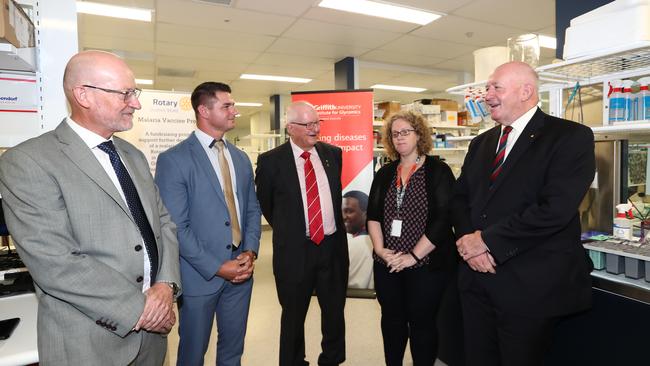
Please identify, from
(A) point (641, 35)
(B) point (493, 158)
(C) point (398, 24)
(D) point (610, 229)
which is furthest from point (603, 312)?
(C) point (398, 24)

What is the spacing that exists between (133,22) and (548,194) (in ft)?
15.6

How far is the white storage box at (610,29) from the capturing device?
1697 mm

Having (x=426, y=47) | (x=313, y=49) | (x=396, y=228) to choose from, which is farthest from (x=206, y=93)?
(x=426, y=47)

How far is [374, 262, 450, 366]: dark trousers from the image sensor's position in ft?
6.86

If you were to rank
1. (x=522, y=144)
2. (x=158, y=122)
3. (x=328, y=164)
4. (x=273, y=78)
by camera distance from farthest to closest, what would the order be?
(x=273, y=78), (x=158, y=122), (x=328, y=164), (x=522, y=144)

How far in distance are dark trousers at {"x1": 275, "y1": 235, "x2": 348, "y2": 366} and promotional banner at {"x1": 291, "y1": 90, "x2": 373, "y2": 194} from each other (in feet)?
5.75

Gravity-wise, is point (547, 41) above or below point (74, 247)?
above

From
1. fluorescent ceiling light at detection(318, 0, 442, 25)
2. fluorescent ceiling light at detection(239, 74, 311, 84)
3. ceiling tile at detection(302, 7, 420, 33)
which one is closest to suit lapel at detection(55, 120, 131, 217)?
fluorescent ceiling light at detection(318, 0, 442, 25)

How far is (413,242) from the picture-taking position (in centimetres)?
213

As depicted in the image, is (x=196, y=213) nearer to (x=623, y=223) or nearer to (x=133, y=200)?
(x=133, y=200)

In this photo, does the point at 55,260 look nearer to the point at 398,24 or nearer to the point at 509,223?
the point at 509,223

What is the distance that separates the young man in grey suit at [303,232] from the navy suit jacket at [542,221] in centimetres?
94

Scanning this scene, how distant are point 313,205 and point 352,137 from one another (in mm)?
1872

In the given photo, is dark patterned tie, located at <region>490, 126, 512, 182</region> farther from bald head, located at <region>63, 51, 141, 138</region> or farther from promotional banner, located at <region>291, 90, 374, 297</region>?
promotional banner, located at <region>291, 90, 374, 297</region>
